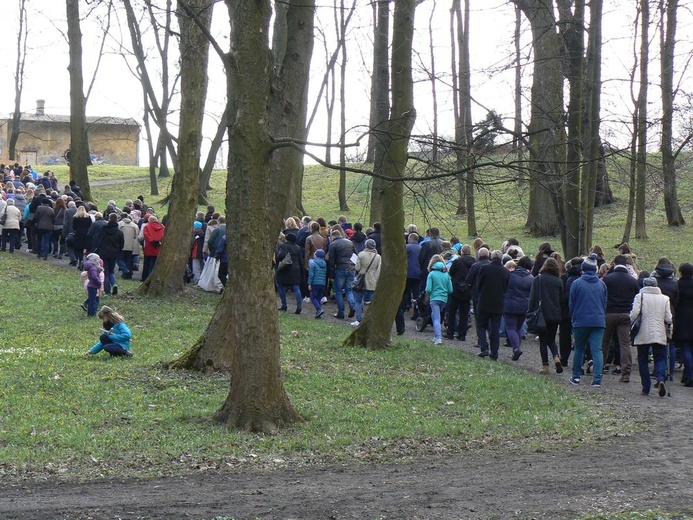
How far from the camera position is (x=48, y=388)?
1229 cm

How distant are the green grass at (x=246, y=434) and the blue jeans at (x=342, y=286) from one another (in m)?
2.73

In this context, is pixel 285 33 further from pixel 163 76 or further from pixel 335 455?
pixel 163 76

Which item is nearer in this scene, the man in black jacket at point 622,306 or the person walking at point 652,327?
the person walking at point 652,327

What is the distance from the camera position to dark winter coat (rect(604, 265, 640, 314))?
15125mm

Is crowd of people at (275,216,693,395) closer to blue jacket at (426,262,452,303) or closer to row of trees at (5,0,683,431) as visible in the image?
blue jacket at (426,262,452,303)

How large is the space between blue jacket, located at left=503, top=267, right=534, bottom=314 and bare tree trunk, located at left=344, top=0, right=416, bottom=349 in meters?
2.06

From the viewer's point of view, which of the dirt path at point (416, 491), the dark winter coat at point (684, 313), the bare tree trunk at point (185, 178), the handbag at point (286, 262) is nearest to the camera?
the dirt path at point (416, 491)

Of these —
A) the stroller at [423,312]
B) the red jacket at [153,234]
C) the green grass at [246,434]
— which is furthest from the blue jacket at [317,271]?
the red jacket at [153,234]

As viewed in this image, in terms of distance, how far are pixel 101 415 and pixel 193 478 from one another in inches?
105

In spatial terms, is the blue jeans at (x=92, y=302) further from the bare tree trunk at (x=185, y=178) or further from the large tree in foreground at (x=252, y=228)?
the large tree in foreground at (x=252, y=228)

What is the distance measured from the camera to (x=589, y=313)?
47.0 feet

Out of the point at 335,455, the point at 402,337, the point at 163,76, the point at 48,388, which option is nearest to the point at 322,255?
the point at 402,337

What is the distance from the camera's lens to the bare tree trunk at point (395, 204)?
51.2ft

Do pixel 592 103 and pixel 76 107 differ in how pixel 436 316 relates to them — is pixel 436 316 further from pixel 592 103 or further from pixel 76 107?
pixel 76 107
